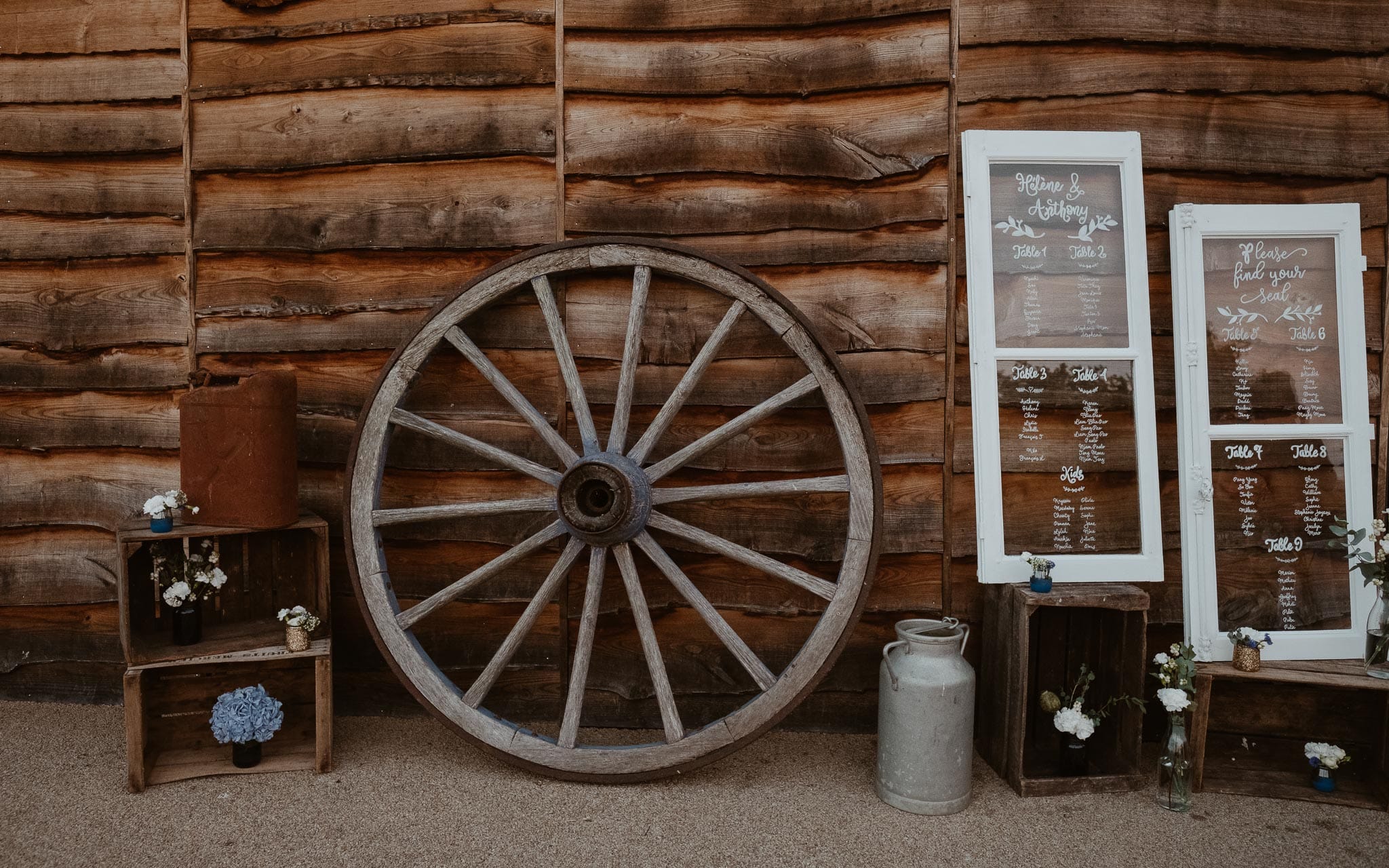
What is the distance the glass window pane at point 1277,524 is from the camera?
2.45m

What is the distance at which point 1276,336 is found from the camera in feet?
8.11

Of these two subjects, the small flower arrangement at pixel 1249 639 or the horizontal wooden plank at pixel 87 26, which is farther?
the horizontal wooden plank at pixel 87 26

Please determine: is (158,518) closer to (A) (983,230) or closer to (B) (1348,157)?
(A) (983,230)

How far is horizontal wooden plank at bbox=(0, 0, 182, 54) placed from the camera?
9.03ft

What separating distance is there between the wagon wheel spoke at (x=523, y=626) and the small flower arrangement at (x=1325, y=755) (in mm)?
2051

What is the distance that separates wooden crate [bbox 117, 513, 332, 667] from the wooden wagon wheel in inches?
11.8

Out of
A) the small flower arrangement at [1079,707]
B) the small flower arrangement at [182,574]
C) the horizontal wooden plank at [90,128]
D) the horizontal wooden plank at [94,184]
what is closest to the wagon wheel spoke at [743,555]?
the small flower arrangement at [1079,707]

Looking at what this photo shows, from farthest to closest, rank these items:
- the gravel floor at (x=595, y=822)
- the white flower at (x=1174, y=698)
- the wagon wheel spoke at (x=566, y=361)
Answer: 1. the wagon wheel spoke at (x=566, y=361)
2. the white flower at (x=1174, y=698)
3. the gravel floor at (x=595, y=822)

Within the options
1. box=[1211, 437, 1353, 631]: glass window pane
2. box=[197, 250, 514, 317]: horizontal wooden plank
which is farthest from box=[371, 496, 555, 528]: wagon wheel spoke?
box=[1211, 437, 1353, 631]: glass window pane

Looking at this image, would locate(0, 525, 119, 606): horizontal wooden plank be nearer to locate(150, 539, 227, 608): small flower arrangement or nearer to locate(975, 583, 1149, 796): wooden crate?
locate(150, 539, 227, 608): small flower arrangement

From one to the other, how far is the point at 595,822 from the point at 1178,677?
1.55 metres

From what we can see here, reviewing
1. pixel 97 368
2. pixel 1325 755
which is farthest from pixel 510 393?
pixel 1325 755

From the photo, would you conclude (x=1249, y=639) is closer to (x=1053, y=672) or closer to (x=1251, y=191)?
(x=1053, y=672)

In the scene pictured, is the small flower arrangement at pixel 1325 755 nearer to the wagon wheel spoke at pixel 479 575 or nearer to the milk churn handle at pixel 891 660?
the milk churn handle at pixel 891 660
